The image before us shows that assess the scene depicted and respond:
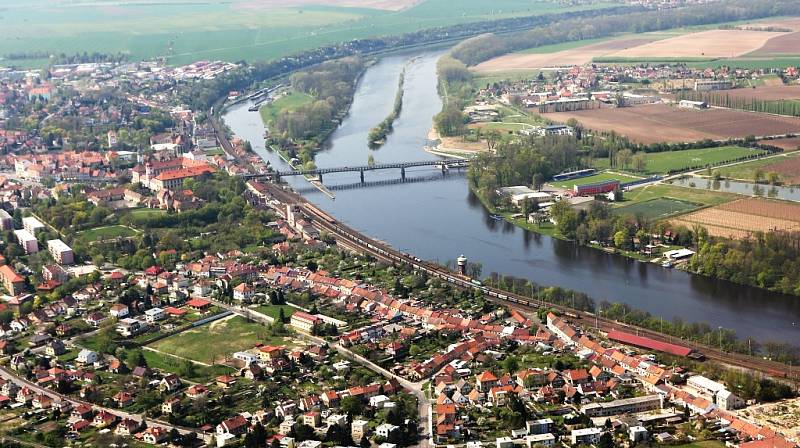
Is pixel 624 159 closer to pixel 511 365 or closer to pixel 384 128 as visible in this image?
pixel 384 128

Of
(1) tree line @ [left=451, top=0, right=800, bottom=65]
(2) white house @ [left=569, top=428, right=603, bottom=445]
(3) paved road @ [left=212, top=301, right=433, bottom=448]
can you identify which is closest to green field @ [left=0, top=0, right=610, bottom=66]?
(1) tree line @ [left=451, top=0, right=800, bottom=65]

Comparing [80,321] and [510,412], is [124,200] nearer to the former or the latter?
[80,321]

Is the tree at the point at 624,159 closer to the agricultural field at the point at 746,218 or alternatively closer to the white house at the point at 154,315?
the agricultural field at the point at 746,218

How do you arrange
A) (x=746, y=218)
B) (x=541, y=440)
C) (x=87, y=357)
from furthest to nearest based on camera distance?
(x=746, y=218) → (x=87, y=357) → (x=541, y=440)

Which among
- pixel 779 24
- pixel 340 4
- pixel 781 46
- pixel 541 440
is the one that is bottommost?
pixel 541 440

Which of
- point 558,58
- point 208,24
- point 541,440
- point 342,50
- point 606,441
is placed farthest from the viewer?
point 208,24

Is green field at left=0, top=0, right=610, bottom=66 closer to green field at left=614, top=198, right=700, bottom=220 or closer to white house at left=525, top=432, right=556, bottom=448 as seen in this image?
green field at left=614, top=198, right=700, bottom=220

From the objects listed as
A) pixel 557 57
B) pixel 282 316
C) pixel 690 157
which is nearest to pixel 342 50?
pixel 557 57
